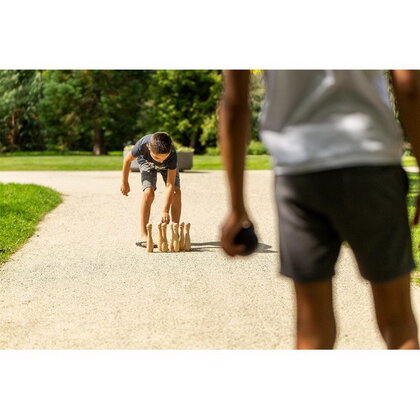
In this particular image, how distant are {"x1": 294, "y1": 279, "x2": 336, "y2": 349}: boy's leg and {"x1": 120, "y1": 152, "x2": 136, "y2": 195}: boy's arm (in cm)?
202

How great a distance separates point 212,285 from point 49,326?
78 centimetres

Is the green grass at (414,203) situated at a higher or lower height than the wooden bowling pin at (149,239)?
higher

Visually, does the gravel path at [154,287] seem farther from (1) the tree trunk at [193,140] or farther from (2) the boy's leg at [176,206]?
(1) the tree trunk at [193,140]

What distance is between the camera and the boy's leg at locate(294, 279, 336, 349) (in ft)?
5.62

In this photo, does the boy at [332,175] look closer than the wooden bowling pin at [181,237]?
Yes

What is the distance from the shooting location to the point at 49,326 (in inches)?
136

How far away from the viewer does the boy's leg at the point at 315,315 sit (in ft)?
5.62

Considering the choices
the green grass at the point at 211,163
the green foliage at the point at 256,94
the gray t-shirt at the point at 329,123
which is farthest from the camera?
the green grass at the point at 211,163

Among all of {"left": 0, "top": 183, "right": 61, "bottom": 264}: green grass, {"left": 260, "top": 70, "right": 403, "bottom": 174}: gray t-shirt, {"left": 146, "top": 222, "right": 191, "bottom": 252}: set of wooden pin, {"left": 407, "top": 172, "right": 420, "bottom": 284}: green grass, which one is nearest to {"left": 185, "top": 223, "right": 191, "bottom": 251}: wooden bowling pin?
{"left": 146, "top": 222, "right": 191, "bottom": 252}: set of wooden pin

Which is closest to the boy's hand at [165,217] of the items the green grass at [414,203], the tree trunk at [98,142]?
the tree trunk at [98,142]

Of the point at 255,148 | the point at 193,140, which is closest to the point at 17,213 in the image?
the point at 193,140

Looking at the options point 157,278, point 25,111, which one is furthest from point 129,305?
point 25,111

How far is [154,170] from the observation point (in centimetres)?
362

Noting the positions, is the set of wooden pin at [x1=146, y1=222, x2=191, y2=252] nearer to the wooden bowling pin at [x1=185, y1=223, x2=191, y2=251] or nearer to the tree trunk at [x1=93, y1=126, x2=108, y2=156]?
the wooden bowling pin at [x1=185, y1=223, x2=191, y2=251]
